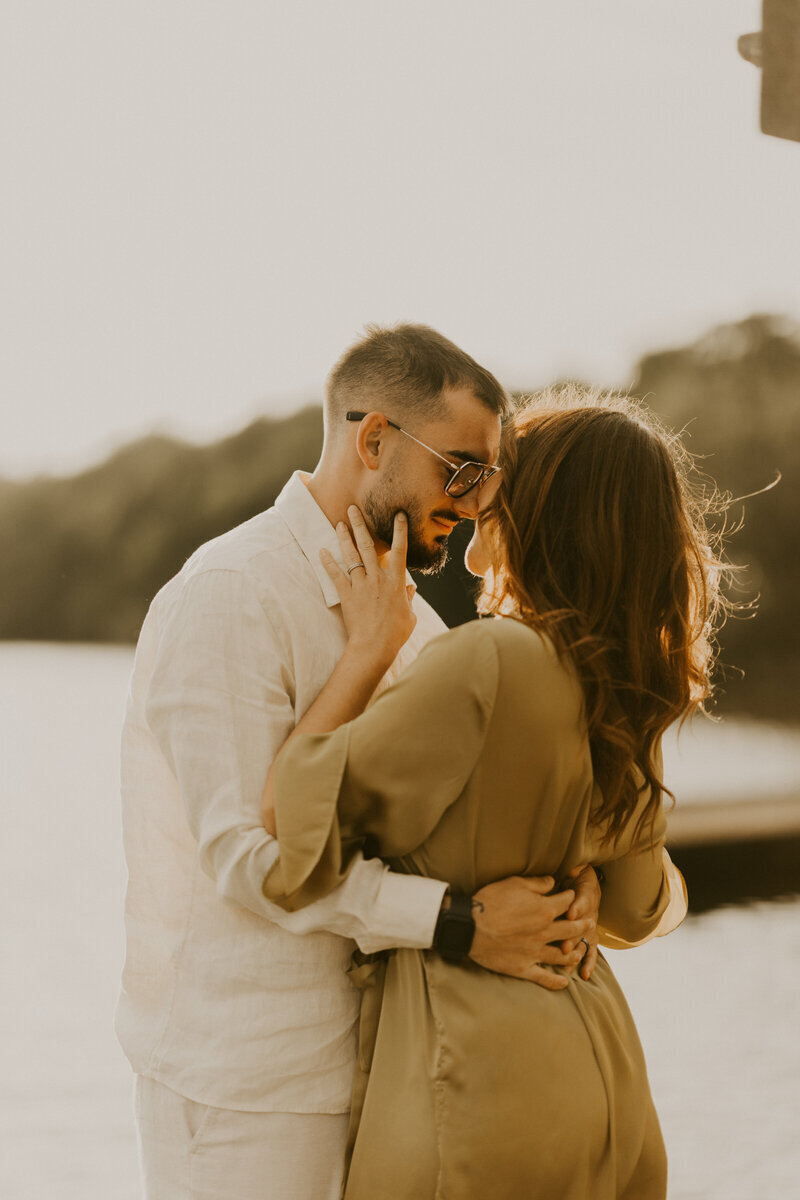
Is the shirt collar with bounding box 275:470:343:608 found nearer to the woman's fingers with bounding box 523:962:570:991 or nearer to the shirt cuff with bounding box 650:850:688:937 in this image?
the woman's fingers with bounding box 523:962:570:991

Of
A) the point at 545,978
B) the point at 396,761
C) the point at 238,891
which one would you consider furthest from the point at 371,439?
the point at 545,978

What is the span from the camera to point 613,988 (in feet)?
6.45

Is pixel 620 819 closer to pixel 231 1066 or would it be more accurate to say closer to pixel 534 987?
pixel 534 987

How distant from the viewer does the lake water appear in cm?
490

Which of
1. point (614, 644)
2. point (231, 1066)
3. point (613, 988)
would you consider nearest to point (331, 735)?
point (614, 644)

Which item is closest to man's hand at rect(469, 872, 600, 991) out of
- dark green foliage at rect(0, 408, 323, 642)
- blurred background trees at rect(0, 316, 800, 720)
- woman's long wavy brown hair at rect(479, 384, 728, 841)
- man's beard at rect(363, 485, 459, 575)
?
woman's long wavy brown hair at rect(479, 384, 728, 841)

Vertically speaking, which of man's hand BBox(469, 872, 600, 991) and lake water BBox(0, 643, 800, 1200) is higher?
man's hand BBox(469, 872, 600, 991)

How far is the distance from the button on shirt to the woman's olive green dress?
0.07 metres

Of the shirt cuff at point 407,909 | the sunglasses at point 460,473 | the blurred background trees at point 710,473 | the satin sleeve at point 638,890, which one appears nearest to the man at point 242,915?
the shirt cuff at point 407,909

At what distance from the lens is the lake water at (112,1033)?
16.1ft

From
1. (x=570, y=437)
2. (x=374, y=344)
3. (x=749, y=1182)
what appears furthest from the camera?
(x=749, y=1182)

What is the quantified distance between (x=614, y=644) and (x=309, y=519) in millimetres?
636

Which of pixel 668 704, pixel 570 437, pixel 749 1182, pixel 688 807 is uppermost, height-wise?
pixel 570 437

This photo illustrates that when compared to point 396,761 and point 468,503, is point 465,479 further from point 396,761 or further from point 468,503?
point 396,761
